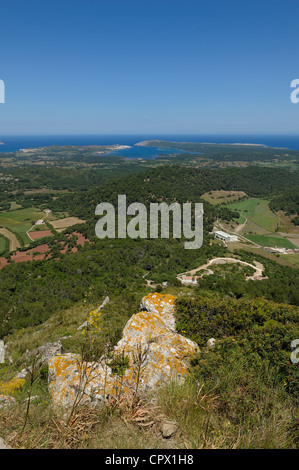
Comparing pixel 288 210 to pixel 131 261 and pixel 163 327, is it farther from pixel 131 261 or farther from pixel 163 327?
pixel 163 327

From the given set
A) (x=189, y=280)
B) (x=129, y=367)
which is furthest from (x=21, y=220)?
(x=129, y=367)

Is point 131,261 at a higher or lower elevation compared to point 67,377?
lower

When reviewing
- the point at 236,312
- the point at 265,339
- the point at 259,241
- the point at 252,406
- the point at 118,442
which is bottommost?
the point at 259,241

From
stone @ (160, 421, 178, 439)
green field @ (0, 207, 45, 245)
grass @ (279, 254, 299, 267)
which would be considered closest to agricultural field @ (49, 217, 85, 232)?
green field @ (0, 207, 45, 245)

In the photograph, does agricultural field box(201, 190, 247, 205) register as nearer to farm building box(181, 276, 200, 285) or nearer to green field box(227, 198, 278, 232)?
green field box(227, 198, 278, 232)

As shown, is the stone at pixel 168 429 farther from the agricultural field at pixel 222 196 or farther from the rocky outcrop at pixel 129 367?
the agricultural field at pixel 222 196

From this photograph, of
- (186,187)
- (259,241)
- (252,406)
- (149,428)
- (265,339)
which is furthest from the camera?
(186,187)

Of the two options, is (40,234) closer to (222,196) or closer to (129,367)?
(129,367)
